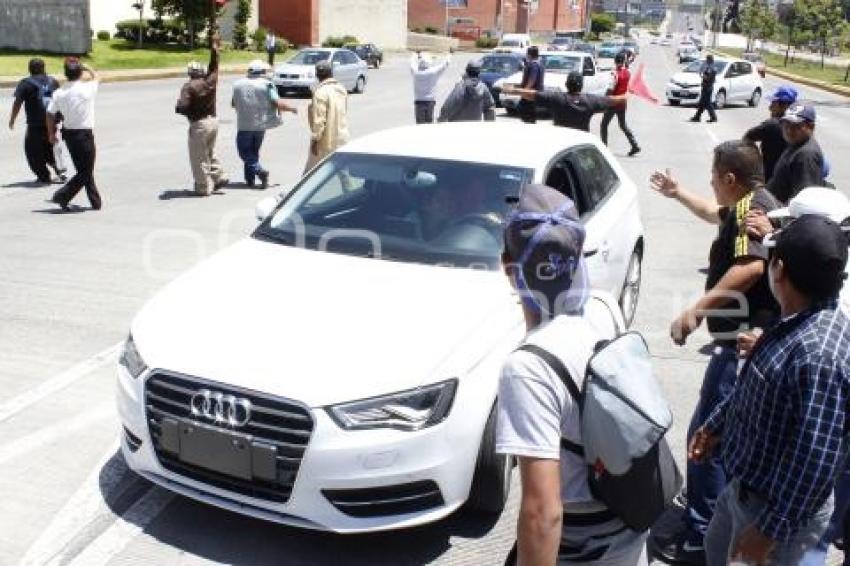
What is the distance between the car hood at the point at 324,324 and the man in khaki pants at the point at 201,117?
7536 mm

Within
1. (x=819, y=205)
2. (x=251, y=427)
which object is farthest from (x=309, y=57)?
(x=819, y=205)

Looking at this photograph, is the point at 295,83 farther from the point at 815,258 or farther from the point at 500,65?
the point at 815,258

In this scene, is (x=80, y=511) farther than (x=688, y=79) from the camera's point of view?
No

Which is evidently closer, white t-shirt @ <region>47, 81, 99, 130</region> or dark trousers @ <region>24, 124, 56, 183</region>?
white t-shirt @ <region>47, 81, 99, 130</region>

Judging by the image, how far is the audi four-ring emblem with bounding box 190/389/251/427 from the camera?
3.76 m

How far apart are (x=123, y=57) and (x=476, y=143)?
36.8m

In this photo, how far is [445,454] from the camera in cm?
383

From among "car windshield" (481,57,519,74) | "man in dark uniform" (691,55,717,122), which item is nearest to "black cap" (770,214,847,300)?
"man in dark uniform" (691,55,717,122)

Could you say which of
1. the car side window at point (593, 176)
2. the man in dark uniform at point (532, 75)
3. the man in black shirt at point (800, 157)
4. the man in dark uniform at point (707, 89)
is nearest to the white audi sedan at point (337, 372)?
the car side window at point (593, 176)

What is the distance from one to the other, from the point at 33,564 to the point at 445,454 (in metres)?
1.84

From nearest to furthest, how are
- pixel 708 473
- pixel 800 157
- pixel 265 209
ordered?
pixel 708 473
pixel 265 209
pixel 800 157

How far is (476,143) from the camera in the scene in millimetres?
5938

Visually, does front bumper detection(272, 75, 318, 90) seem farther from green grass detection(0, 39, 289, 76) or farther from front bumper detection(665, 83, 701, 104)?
Result: front bumper detection(665, 83, 701, 104)

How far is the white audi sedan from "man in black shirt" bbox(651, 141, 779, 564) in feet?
1.60
